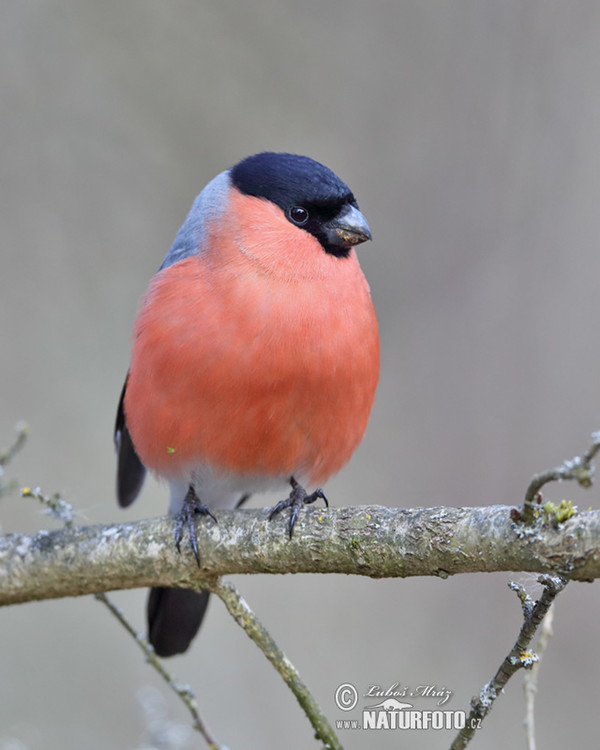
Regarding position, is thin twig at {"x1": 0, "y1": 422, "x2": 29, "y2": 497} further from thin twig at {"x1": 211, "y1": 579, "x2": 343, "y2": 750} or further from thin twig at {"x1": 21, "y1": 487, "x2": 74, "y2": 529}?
thin twig at {"x1": 211, "y1": 579, "x2": 343, "y2": 750}

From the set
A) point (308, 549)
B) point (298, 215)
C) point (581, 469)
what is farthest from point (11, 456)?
point (581, 469)

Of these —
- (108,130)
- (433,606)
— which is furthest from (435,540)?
(108,130)

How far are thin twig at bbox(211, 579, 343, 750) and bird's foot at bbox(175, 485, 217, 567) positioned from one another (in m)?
0.13

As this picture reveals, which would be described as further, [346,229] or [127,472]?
[127,472]

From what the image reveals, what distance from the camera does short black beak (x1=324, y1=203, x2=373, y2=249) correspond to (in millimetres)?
2789

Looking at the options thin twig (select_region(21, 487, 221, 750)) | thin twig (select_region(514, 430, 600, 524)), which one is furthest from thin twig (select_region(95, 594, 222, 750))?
thin twig (select_region(514, 430, 600, 524))

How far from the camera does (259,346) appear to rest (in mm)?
2525

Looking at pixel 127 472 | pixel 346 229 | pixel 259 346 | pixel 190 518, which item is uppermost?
pixel 346 229

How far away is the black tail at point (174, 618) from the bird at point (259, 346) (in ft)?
1.46

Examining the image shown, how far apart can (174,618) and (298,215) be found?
4.83ft

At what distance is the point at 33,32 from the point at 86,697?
336 centimetres

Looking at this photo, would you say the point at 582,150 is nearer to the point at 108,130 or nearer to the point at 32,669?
the point at 108,130

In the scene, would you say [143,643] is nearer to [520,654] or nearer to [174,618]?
[174,618]

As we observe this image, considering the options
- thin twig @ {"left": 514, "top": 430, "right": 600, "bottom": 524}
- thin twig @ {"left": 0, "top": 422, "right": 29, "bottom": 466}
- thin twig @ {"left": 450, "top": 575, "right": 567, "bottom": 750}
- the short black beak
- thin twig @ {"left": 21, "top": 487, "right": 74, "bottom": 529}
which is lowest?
thin twig @ {"left": 450, "top": 575, "right": 567, "bottom": 750}
